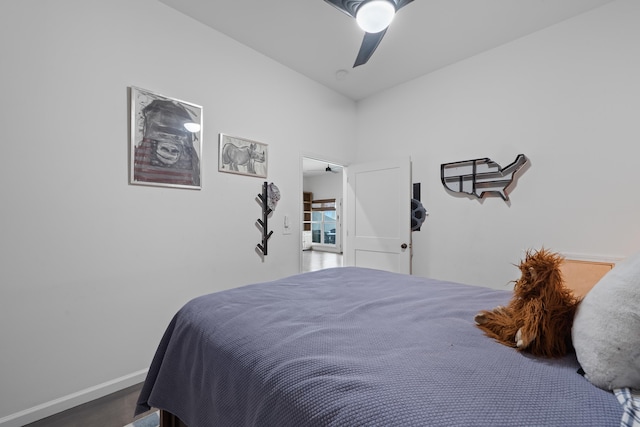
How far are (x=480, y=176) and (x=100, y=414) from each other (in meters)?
3.72

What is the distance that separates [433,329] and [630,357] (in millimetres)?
502

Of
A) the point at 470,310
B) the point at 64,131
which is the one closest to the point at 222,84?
the point at 64,131

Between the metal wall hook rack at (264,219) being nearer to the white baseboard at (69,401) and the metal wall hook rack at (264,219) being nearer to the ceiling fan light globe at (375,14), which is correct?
the white baseboard at (69,401)

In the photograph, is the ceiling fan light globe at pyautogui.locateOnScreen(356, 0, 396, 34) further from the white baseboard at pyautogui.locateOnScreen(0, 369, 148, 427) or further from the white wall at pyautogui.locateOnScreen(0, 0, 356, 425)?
the white baseboard at pyautogui.locateOnScreen(0, 369, 148, 427)

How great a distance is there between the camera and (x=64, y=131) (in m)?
1.84

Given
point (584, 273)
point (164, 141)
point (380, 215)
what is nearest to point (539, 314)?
point (584, 273)

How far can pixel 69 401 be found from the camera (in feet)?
6.00

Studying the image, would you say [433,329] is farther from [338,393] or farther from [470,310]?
[338,393]

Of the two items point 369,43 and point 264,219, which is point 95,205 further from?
point 369,43

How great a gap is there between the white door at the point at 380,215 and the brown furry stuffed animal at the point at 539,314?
7.96ft

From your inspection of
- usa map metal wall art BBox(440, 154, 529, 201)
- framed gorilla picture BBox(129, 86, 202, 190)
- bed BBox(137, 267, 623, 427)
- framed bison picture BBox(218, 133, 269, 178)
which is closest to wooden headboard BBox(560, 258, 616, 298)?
usa map metal wall art BBox(440, 154, 529, 201)

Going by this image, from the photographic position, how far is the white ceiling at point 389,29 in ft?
A: 7.54

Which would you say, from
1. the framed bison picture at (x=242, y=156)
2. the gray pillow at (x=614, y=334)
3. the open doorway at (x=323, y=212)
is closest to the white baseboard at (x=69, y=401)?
the framed bison picture at (x=242, y=156)

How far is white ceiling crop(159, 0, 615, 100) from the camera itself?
230 centimetres
